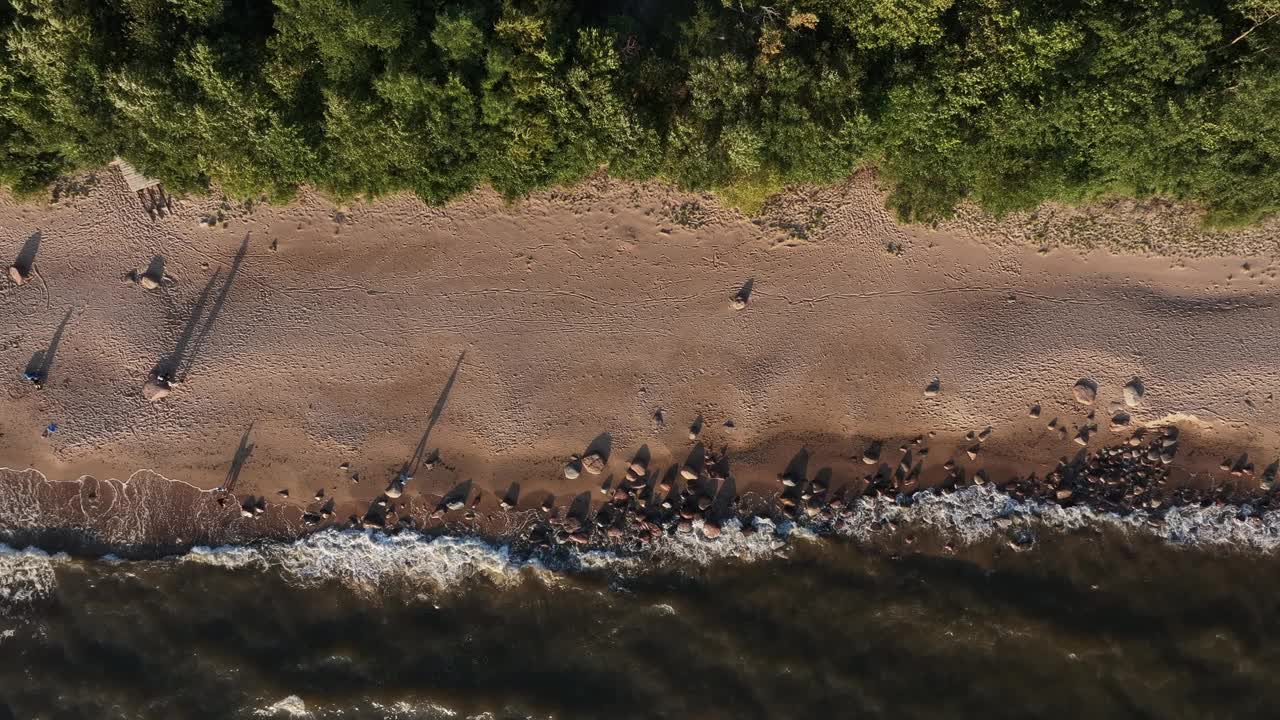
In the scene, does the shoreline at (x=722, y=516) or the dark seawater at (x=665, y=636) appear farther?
the shoreline at (x=722, y=516)

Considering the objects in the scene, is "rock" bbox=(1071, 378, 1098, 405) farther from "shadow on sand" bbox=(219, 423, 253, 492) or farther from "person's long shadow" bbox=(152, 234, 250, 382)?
"person's long shadow" bbox=(152, 234, 250, 382)

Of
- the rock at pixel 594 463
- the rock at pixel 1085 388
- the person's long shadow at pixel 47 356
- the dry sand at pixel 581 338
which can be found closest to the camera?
the dry sand at pixel 581 338

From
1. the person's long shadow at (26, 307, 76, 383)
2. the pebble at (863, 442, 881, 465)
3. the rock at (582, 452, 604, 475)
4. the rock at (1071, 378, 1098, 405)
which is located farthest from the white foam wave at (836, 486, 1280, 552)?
the person's long shadow at (26, 307, 76, 383)

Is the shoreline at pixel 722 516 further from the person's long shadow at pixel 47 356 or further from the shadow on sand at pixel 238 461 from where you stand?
the person's long shadow at pixel 47 356

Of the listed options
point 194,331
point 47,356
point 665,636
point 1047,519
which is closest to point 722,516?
point 665,636

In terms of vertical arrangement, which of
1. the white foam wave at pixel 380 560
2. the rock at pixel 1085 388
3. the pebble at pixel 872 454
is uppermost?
the rock at pixel 1085 388

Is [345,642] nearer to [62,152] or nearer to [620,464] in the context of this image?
[620,464]

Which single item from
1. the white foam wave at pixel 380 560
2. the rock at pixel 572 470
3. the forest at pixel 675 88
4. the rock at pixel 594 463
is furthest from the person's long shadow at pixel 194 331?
the rock at pixel 594 463

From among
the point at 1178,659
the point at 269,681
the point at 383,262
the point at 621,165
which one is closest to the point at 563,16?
the point at 621,165
